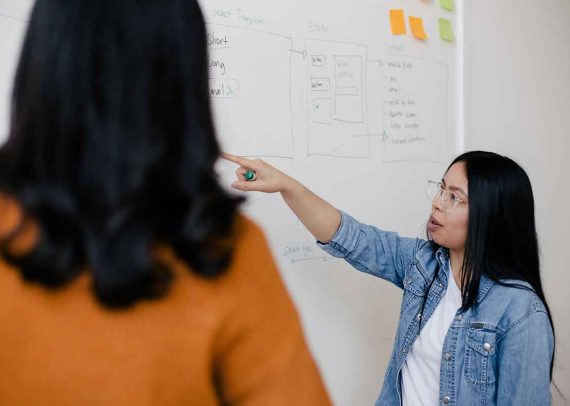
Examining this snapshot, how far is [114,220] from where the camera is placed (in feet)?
1.84

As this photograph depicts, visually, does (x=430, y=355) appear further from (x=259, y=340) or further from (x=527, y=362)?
(x=259, y=340)

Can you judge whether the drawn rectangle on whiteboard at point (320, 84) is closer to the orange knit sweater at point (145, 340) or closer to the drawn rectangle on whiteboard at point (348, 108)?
the drawn rectangle on whiteboard at point (348, 108)

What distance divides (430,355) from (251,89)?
82 centimetres

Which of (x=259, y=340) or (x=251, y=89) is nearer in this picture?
(x=259, y=340)

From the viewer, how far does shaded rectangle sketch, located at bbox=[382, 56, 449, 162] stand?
1882mm

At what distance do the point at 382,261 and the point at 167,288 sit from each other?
994mm

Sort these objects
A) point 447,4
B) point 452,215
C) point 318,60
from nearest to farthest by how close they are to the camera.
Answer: point 452,215 < point 318,60 < point 447,4

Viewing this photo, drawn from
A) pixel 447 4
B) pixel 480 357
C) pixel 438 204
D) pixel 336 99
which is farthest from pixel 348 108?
pixel 480 357

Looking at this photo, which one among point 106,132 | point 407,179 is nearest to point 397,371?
point 407,179

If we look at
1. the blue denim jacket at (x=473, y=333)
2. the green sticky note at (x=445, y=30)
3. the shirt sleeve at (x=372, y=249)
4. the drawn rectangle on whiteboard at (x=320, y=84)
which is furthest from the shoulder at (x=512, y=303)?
the green sticky note at (x=445, y=30)

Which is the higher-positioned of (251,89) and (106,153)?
(251,89)

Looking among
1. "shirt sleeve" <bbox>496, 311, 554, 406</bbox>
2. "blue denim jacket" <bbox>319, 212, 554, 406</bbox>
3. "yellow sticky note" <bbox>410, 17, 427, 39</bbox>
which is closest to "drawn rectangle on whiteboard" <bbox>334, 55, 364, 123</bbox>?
"yellow sticky note" <bbox>410, 17, 427, 39</bbox>

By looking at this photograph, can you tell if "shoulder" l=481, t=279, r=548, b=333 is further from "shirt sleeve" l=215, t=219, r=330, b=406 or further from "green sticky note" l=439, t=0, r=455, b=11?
"green sticky note" l=439, t=0, r=455, b=11

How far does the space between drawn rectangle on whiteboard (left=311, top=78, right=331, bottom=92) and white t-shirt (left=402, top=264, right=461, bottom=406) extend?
64 cm
